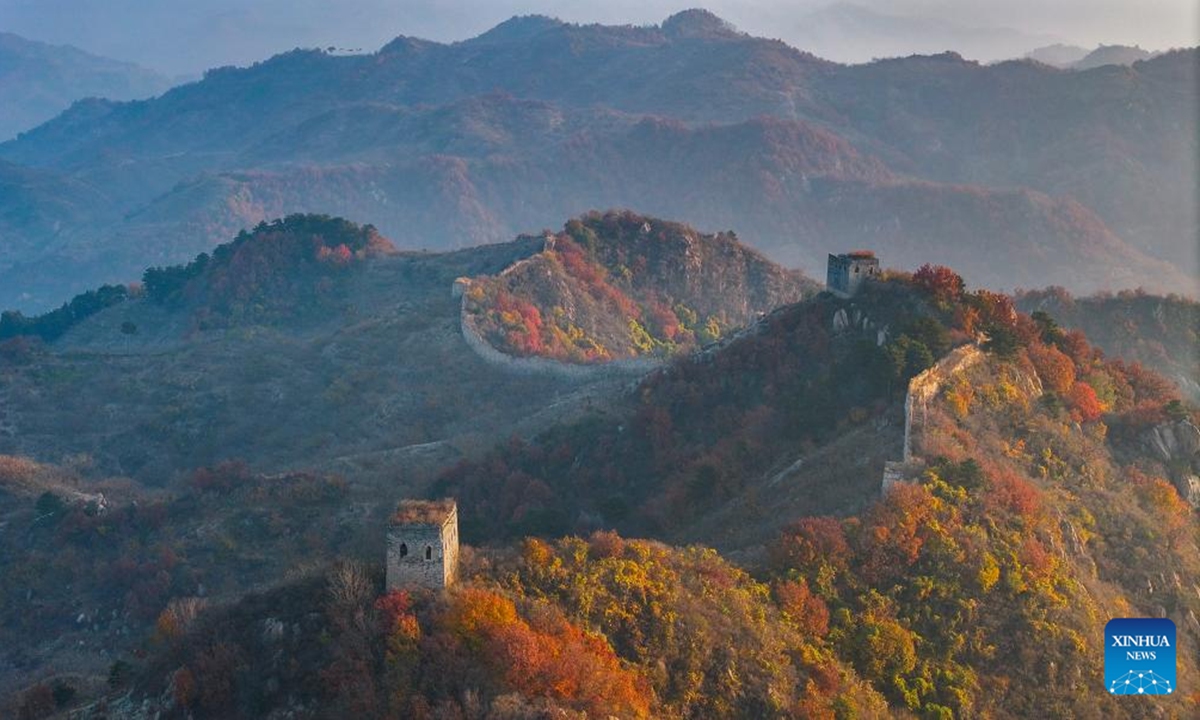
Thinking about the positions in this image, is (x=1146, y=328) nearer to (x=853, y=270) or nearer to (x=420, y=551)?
(x=853, y=270)

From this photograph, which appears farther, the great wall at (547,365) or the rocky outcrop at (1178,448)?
the great wall at (547,365)

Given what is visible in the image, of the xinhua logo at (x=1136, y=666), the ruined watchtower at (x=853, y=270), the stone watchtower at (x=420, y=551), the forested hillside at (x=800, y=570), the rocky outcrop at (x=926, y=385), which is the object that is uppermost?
the ruined watchtower at (x=853, y=270)

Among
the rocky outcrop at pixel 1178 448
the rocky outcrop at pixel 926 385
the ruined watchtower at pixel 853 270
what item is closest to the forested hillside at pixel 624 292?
the ruined watchtower at pixel 853 270

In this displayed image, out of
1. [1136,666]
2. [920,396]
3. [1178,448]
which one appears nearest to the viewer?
[1136,666]

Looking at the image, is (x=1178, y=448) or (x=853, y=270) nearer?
(x=1178, y=448)

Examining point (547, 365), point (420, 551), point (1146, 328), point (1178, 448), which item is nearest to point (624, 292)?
point (547, 365)

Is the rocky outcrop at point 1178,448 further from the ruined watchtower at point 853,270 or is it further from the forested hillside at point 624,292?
the forested hillside at point 624,292

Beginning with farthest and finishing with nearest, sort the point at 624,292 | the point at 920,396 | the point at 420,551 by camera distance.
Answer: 1. the point at 624,292
2. the point at 920,396
3. the point at 420,551

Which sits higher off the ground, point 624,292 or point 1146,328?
point 624,292

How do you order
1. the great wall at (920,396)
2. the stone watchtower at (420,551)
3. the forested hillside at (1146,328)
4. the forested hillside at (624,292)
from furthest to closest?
the forested hillside at (624,292) → the forested hillside at (1146,328) → the great wall at (920,396) → the stone watchtower at (420,551)
